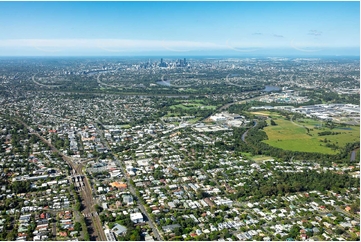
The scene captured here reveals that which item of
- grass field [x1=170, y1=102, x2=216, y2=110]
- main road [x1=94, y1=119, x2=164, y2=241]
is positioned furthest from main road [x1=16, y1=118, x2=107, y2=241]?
grass field [x1=170, y1=102, x2=216, y2=110]

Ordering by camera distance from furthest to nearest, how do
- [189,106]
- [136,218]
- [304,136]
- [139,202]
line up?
1. [189,106]
2. [304,136]
3. [139,202]
4. [136,218]

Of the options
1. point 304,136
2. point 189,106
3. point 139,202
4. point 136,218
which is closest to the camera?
point 136,218

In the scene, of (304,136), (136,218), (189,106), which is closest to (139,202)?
(136,218)

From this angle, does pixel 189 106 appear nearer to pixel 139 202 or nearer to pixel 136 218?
pixel 139 202

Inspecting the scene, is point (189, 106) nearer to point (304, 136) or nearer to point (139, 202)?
point (304, 136)

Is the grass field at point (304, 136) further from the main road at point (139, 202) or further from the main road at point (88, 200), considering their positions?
the main road at point (88, 200)

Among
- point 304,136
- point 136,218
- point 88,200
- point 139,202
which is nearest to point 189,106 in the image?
point 304,136

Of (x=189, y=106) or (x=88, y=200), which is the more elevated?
(x=189, y=106)

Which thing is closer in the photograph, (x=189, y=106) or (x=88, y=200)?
(x=88, y=200)

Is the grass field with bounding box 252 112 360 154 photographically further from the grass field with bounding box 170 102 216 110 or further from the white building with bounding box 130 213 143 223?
the white building with bounding box 130 213 143 223

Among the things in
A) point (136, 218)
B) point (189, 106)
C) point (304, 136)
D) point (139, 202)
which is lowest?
point (139, 202)
